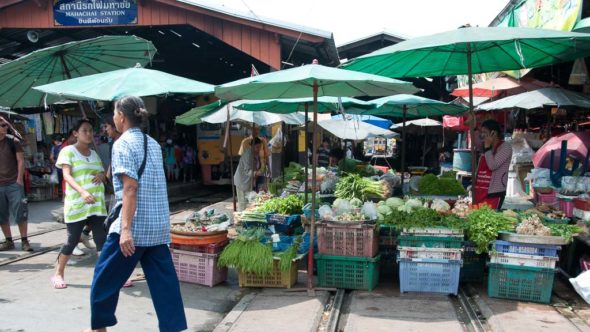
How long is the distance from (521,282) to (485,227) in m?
0.66

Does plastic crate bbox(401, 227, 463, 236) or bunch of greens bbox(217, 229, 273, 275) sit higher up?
plastic crate bbox(401, 227, 463, 236)

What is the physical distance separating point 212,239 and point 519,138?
766cm

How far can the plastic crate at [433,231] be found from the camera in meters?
5.28

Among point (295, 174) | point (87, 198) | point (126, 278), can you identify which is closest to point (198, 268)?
point (87, 198)

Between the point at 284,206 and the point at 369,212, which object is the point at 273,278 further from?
the point at 284,206

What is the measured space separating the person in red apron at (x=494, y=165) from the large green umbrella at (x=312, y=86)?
156cm

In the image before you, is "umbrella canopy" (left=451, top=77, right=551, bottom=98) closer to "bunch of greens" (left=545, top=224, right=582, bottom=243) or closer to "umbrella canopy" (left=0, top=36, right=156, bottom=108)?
"bunch of greens" (left=545, top=224, right=582, bottom=243)

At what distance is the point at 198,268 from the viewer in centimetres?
591

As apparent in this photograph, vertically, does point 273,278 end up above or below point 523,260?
below

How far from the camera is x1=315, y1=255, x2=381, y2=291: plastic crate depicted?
217 inches

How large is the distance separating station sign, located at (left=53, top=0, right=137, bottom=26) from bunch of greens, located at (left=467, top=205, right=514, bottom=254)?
392 inches

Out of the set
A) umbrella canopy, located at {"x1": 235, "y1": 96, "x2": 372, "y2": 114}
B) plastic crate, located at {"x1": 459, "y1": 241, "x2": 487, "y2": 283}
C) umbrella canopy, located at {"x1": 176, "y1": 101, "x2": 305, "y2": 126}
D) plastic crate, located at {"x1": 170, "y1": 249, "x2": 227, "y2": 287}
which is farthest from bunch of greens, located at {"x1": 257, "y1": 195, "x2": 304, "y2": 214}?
umbrella canopy, located at {"x1": 176, "y1": 101, "x2": 305, "y2": 126}

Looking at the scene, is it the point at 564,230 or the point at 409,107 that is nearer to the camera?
the point at 564,230

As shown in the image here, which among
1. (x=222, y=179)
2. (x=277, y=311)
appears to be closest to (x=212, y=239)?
(x=277, y=311)
